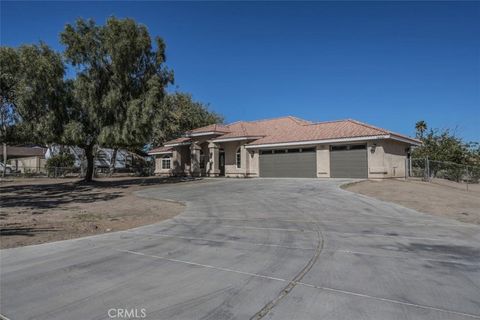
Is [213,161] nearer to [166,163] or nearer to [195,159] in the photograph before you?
[195,159]

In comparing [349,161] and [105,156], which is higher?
[105,156]

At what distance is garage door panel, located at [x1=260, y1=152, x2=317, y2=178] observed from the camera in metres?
27.6

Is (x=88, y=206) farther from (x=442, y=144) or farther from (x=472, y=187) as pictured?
(x=442, y=144)

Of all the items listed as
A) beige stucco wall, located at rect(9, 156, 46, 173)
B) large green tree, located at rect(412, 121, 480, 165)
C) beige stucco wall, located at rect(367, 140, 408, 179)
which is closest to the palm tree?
large green tree, located at rect(412, 121, 480, 165)

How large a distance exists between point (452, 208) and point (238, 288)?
1216 cm

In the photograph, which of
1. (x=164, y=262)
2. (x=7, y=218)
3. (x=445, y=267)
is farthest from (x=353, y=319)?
(x=7, y=218)

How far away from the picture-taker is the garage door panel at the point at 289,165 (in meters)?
27.6

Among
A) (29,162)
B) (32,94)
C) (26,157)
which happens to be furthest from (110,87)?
(26,157)

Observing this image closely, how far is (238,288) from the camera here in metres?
4.91

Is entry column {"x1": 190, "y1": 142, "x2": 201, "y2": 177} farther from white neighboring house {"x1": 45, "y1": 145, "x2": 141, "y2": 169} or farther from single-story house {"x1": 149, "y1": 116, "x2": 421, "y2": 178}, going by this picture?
white neighboring house {"x1": 45, "y1": 145, "x2": 141, "y2": 169}

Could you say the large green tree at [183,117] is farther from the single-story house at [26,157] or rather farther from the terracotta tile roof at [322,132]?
the single-story house at [26,157]

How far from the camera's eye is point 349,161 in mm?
25734

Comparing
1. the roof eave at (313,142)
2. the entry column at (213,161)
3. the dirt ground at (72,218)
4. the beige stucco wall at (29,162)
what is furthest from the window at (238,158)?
the beige stucco wall at (29,162)

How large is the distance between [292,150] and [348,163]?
4.74 meters
